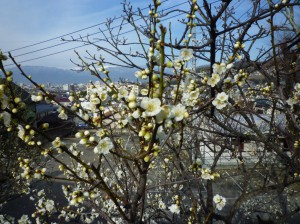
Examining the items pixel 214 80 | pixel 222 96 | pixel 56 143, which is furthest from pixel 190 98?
pixel 56 143

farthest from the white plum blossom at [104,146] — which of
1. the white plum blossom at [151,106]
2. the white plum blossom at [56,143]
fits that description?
the white plum blossom at [151,106]

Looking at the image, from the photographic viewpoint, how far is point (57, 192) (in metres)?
12.3

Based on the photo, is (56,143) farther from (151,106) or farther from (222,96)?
(222,96)

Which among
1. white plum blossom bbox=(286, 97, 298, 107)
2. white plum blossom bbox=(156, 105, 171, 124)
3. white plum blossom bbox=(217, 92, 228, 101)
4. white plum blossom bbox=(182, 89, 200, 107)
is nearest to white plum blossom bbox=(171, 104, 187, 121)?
white plum blossom bbox=(156, 105, 171, 124)

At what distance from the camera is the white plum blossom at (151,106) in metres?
1.16

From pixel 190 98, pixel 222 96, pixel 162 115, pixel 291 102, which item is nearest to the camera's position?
pixel 162 115

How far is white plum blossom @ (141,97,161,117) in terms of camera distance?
116 cm

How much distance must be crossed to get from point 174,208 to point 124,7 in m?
2.88

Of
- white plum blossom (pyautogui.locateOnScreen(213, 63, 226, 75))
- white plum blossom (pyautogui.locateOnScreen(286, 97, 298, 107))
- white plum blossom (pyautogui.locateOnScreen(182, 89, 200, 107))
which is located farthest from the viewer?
white plum blossom (pyautogui.locateOnScreen(286, 97, 298, 107))

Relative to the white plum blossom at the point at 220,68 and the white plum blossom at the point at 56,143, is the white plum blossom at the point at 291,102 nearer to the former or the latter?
the white plum blossom at the point at 220,68

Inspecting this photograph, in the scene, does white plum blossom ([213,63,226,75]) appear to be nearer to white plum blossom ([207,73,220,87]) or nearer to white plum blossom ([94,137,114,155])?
white plum blossom ([207,73,220,87])

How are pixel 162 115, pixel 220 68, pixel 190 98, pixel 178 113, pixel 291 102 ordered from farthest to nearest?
pixel 291 102, pixel 220 68, pixel 190 98, pixel 178 113, pixel 162 115

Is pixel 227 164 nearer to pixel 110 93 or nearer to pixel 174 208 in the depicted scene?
pixel 174 208

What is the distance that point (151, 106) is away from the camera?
1188 millimetres
